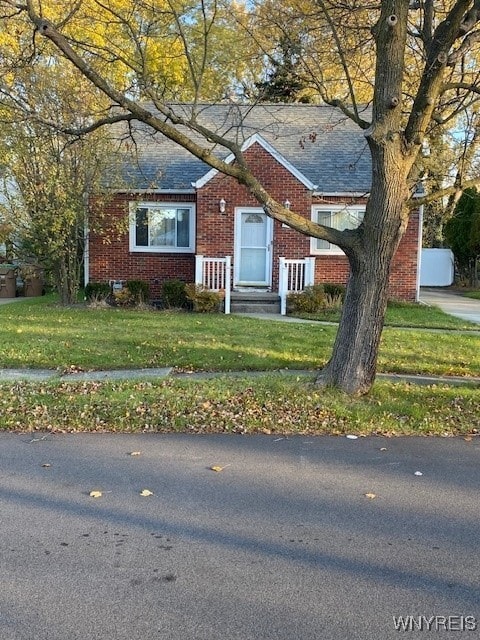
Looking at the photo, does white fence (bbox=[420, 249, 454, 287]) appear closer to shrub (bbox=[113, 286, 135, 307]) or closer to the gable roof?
the gable roof

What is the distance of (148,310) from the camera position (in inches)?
627

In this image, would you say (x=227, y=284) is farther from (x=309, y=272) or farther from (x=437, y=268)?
(x=437, y=268)

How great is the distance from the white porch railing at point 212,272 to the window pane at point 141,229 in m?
2.39

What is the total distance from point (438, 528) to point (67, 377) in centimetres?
584

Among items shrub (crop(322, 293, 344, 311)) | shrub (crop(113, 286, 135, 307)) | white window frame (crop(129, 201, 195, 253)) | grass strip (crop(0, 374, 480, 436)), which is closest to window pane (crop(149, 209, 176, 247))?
white window frame (crop(129, 201, 195, 253))

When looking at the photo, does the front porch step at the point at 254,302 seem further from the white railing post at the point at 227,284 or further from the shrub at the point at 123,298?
the shrub at the point at 123,298

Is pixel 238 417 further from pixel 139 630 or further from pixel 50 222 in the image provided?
pixel 50 222

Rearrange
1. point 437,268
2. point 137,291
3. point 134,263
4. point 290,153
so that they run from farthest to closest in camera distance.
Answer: point 437,268 → point 290,153 → point 134,263 → point 137,291

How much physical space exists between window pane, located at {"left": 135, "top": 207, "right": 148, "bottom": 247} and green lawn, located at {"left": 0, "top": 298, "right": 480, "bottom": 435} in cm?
552

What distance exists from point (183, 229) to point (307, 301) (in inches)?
193

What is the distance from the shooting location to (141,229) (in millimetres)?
18125

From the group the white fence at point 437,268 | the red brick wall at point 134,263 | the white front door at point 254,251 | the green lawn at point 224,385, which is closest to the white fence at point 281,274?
the white front door at point 254,251

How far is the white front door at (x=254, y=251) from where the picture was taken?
57.2 feet

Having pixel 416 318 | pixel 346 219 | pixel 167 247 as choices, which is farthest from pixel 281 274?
pixel 167 247
